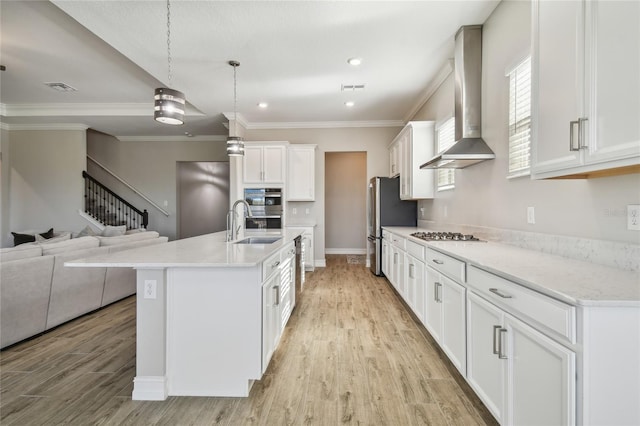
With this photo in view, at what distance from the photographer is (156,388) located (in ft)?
6.67

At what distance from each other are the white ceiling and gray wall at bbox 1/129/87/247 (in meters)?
0.67

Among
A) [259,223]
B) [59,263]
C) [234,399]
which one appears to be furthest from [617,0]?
[259,223]

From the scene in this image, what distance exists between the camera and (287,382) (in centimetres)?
225

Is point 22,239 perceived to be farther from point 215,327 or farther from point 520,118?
point 520,118

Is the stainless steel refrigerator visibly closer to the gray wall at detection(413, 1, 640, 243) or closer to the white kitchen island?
the gray wall at detection(413, 1, 640, 243)

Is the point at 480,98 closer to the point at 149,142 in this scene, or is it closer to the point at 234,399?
the point at 234,399

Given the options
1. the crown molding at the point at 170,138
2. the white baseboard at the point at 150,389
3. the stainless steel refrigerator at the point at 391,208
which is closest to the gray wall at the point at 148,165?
the crown molding at the point at 170,138

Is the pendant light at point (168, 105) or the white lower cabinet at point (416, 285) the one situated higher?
the pendant light at point (168, 105)

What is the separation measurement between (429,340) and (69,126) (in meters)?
7.55

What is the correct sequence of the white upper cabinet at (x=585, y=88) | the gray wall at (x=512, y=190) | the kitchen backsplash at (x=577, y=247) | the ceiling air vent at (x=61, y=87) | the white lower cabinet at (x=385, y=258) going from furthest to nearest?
the white lower cabinet at (x=385, y=258) < the ceiling air vent at (x=61, y=87) < the gray wall at (x=512, y=190) < the kitchen backsplash at (x=577, y=247) < the white upper cabinet at (x=585, y=88)

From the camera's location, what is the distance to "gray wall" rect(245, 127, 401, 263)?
6543 mm

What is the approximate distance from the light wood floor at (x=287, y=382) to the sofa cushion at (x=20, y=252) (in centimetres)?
77

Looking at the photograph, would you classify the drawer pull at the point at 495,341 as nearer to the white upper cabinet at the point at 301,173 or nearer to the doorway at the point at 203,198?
the white upper cabinet at the point at 301,173

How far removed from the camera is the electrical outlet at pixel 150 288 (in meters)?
2.04
